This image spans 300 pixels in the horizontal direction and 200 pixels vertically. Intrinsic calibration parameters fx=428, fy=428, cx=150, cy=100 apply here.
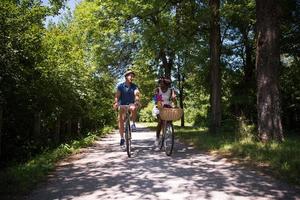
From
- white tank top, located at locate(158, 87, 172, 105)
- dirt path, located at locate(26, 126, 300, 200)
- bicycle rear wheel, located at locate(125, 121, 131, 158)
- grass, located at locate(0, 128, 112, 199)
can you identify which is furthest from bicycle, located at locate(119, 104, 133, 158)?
grass, located at locate(0, 128, 112, 199)

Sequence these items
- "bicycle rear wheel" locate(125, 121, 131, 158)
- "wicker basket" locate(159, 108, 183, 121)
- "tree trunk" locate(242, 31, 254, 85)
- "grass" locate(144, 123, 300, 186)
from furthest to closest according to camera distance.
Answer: "tree trunk" locate(242, 31, 254, 85), "wicker basket" locate(159, 108, 183, 121), "bicycle rear wheel" locate(125, 121, 131, 158), "grass" locate(144, 123, 300, 186)

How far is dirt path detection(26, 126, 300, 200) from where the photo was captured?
257 inches

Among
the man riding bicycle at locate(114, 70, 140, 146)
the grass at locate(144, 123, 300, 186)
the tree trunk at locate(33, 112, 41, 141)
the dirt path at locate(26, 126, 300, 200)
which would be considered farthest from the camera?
the tree trunk at locate(33, 112, 41, 141)

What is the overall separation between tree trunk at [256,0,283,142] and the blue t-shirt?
11.8 ft

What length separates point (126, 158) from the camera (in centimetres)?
1053

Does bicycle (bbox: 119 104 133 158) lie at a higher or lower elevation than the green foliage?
higher

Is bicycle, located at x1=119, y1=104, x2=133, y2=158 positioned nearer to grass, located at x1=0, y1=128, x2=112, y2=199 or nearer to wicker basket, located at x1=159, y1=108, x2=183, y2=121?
wicker basket, located at x1=159, y1=108, x2=183, y2=121

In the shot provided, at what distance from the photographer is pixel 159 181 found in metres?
7.45

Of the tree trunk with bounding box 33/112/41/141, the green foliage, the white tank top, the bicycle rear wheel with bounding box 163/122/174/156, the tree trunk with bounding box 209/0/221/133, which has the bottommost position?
the green foliage

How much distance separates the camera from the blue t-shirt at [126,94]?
11055 millimetres

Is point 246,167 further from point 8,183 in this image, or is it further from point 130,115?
point 8,183

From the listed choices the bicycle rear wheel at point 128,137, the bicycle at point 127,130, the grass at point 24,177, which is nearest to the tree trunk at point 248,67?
the bicycle at point 127,130

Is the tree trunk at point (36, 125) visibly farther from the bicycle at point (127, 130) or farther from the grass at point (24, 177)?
the bicycle at point (127, 130)

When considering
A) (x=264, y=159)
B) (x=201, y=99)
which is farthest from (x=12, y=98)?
(x=201, y=99)
